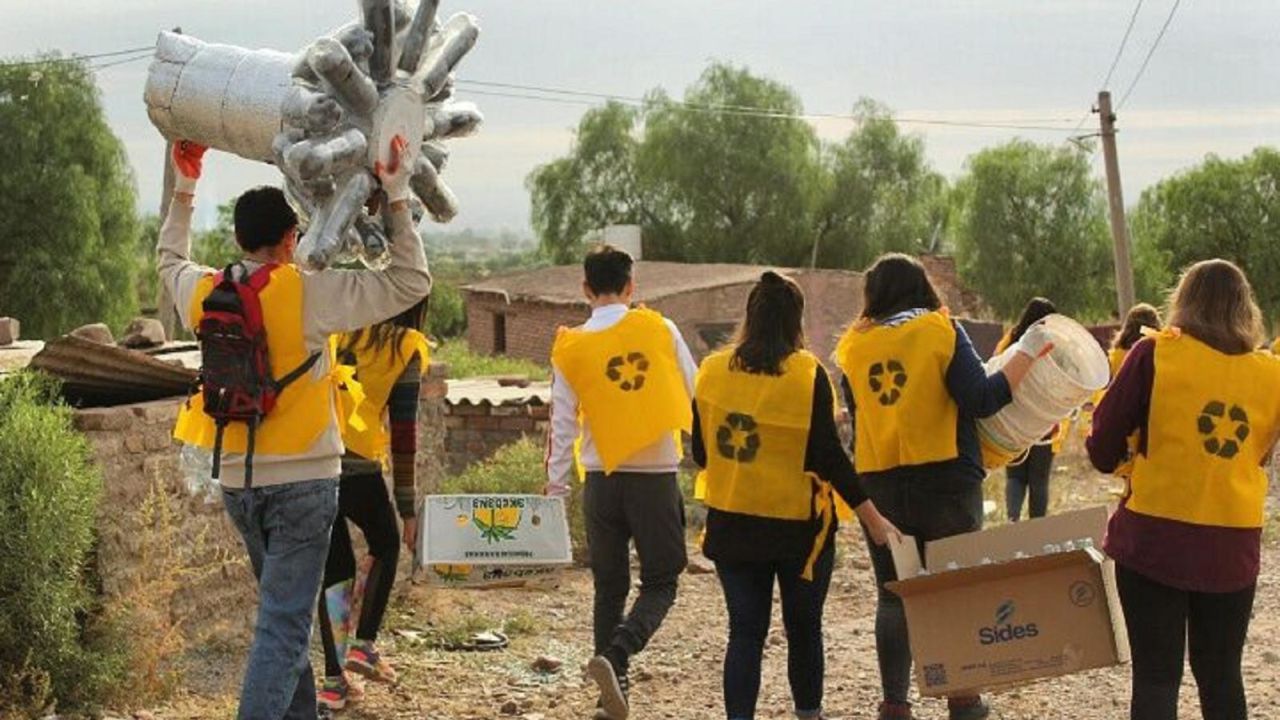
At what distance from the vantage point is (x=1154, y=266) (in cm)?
5269

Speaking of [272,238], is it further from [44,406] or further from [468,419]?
[468,419]

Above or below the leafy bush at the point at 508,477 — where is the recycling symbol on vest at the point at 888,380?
above

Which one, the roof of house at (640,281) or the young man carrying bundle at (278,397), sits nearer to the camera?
the young man carrying bundle at (278,397)

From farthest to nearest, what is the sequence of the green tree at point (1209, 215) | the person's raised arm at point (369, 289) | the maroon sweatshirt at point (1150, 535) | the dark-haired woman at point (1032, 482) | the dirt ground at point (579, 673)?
the green tree at point (1209, 215) < the dark-haired woman at point (1032, 482) < the dirt ground at point (579, 673) < the maroon sweatshirt at point (1150, 535) < the person's raised arm at point (369, 289)

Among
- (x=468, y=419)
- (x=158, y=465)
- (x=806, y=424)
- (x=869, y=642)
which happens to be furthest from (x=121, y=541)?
(x=468, y=419)

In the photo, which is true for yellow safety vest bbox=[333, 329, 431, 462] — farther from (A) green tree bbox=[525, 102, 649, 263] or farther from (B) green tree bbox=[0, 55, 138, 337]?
(A) green tree bbox=[525, 102, 649, 263]

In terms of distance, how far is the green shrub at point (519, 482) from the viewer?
11.0 meters

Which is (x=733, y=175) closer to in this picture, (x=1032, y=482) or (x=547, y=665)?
(x=1032, y=482)

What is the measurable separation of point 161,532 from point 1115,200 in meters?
23.1

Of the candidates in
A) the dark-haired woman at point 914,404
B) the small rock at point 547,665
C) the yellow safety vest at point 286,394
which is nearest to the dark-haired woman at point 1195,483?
the dark-haired woman at point 914,404

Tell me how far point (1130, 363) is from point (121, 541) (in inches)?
150

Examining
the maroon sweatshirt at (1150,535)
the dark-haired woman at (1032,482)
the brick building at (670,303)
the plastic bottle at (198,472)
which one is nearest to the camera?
the maroon sweatshirt at (1150,535)

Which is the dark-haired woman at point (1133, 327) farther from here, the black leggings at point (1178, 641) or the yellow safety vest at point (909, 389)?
the black leggings at point (1178, 641)

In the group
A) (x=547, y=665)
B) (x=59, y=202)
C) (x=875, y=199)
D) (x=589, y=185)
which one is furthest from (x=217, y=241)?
(x=547, y=665)
